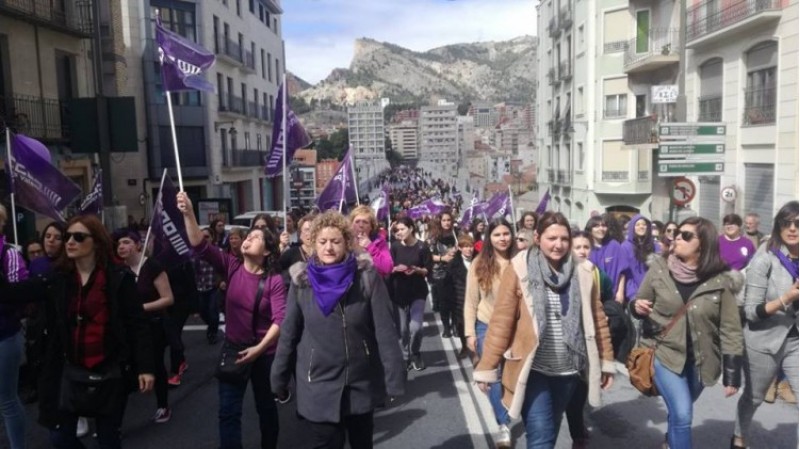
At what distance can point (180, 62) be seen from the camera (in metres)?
7.03

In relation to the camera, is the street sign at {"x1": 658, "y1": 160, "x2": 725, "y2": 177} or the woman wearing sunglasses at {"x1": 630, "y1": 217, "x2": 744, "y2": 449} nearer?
the woman wearing sunglasses at {"x1": 630, "y1": 217, "x2": 744, "y2": 449}

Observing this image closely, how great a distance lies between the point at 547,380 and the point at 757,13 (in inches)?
653

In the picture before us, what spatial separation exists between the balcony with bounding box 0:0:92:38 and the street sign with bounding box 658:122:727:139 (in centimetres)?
1465

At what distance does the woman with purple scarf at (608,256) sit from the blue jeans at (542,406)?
10.4 feet

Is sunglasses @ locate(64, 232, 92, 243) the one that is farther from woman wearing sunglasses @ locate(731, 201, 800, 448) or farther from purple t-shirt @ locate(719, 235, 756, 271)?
purple t-shirt @ locate(719, 235, 756, 271)

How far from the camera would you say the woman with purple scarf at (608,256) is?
710 cm

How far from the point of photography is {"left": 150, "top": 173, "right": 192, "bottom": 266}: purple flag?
6387 millimetres

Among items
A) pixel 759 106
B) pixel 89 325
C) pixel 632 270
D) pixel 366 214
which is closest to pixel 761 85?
pixel 759 106

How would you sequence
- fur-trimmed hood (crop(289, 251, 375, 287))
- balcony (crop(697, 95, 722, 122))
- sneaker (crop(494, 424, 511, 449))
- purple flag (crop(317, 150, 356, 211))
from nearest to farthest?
fur-trimmed hood (crop(289, 251, 375, 287)) < sneaker (crop(494, 424, 511, 449)) < purple flag (crop(317, 150, 356, 211)) < balcony (crop(697, 95, 722, 122))

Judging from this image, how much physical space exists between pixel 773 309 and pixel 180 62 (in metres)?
5.90

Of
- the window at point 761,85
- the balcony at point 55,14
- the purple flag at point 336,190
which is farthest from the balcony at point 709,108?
the balcony at point 55,14

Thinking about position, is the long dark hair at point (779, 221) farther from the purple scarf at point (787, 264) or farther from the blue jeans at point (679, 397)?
the blue jeans at point (679, 397)

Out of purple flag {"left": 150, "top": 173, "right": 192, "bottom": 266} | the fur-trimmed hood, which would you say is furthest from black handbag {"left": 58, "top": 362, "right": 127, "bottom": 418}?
purple flag {"left": 150, "top": 173, "right": 192, "bottom": 266}

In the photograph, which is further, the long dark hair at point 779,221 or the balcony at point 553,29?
the balcony at point 553,29
